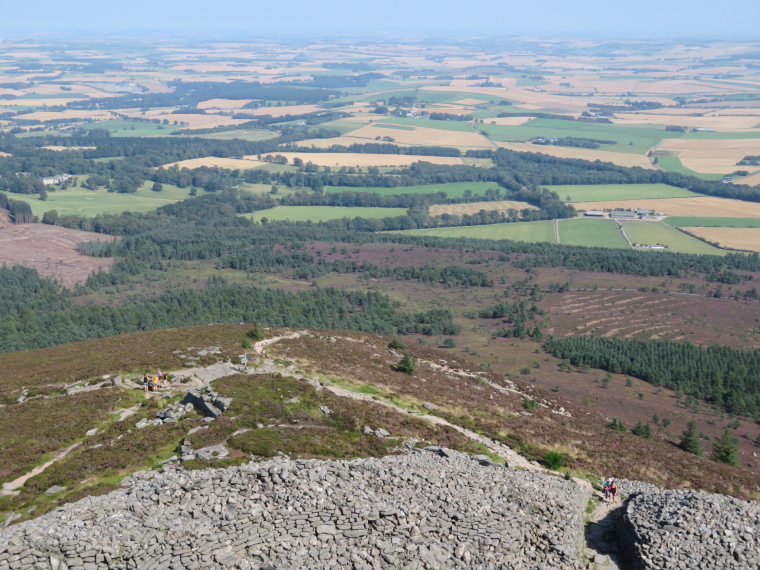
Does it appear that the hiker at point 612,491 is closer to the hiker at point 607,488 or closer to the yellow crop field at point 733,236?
the hiker at point 607,488

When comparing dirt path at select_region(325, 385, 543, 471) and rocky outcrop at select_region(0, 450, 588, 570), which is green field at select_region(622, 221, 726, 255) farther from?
rocky outcrop at select_region(0, 450, 588, 570)

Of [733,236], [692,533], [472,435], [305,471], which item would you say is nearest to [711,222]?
[733,236]

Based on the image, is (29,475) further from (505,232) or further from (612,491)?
(505,232)

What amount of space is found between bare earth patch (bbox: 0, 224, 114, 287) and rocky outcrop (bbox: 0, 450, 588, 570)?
12220cm

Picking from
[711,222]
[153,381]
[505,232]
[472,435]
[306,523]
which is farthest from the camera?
[505,232]

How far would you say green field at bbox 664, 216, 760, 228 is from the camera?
598 ft

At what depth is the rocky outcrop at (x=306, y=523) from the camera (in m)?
23.7

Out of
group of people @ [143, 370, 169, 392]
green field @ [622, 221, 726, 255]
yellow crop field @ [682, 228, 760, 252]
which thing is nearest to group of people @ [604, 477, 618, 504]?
group of people @ [143, 370, 169, 392]

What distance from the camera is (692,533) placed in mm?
26219

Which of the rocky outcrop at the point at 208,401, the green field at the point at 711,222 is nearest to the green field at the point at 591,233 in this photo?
the green field at the point at 711,222

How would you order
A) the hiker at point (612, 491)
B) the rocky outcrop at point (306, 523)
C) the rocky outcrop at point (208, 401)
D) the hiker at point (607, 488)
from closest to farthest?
the rocky outcrop at point (306, 523) → the hiker at point (612, 491) → the hiker at point (607, 488) → the rocky outcrop at point (208, 401)

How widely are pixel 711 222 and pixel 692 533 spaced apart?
591ft

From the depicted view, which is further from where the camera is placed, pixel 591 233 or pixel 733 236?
pixel 591 233

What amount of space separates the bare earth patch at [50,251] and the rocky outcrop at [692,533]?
427 ft
